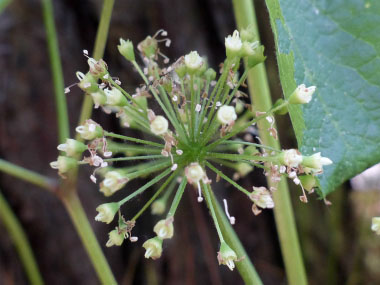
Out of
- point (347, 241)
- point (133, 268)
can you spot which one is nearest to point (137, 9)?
point (133, 268)

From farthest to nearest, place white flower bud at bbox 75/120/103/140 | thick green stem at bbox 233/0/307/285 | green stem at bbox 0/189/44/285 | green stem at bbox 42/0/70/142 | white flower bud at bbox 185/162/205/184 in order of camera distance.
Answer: green stem at bbox 0/189/44/285
green stem at bbox 42/0/70/142
thick green stem at bbox 233/0/307/285
white flower bud at bbox 75/120/103/140
white flower bud at bbox 185/162/205/184

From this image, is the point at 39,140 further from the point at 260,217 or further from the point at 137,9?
the point at 260,217

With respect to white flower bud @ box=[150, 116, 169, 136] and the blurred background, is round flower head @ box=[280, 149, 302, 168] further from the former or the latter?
the blurred background

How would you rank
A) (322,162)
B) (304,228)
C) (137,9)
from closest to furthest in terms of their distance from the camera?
1. (322,162)
2. (137,9)
3. (304,228)

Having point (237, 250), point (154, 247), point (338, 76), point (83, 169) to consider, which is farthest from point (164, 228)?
point (83, 169)

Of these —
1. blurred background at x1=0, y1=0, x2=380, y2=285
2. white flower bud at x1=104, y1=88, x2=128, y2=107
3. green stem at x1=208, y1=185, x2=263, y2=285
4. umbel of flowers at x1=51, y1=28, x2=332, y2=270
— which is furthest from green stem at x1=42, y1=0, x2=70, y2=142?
green stem at x1=208, y1=185, x2=263, y2=285

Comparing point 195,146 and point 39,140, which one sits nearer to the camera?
point 195,146

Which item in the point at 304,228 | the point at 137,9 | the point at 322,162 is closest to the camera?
the point at 322,162

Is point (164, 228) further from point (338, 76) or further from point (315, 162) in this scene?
point (338, 76)

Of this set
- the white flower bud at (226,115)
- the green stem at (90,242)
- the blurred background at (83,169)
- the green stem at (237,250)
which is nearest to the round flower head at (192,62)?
the white flower bud at (226,115)
